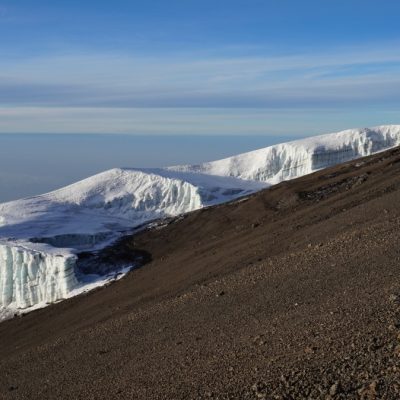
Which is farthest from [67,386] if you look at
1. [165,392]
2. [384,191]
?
[384,191]

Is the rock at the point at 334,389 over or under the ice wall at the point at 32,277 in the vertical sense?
over

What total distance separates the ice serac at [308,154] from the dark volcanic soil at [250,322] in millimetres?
30188

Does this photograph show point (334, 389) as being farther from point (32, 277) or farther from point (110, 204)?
point (110, 204)

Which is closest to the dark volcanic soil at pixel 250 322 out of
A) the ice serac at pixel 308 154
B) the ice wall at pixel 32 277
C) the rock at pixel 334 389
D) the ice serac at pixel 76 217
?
the rock at pixel 334 389

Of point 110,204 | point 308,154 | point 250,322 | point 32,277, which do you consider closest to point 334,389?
point 250,322

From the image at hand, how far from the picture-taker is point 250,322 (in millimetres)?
14609

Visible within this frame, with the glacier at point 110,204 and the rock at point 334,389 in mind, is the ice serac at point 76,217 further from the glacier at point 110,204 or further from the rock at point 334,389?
the rock at point 334,389

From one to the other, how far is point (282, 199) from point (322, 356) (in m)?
25.8

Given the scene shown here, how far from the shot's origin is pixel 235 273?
20812 millimetres

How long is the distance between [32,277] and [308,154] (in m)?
33.4

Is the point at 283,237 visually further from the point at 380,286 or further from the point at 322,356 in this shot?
the point at 322,356

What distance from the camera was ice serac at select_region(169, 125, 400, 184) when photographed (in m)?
61.7

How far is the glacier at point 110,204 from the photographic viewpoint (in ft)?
120

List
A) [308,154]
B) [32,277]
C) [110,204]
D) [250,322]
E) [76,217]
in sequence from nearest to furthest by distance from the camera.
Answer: [250,322] → [32,277] → [76,217] → [110,204] → [308,154]
